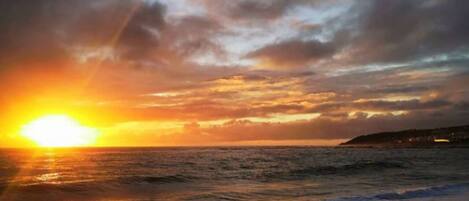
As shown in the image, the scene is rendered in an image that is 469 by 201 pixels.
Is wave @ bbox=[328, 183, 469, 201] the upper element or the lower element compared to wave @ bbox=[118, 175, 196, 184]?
lower

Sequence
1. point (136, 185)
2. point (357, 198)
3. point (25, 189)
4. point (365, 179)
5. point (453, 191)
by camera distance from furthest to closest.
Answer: point (365, 179)
point (136, 185)
point (25, 189)
point (453, 191)
point (357, 198)

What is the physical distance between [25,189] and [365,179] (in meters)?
25.8

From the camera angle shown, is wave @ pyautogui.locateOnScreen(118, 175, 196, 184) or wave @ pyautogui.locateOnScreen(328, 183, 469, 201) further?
wave @ pyautogui.locateOnScreen(118, 175, 196, 184)

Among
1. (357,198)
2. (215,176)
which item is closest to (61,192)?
(215,176)

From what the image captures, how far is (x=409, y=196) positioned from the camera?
993 inches

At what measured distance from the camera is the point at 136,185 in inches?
1377

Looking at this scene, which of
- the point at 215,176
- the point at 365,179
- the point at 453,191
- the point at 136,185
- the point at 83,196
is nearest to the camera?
the point at 453,191

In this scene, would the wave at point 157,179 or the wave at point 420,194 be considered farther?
the wave at point 157,179

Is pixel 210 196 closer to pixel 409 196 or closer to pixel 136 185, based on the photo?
pixel 136 185

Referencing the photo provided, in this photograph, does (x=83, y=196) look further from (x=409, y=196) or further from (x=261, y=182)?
(x=409, y=196)

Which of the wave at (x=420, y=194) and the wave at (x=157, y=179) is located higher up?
the wave at (x=157, y=179)

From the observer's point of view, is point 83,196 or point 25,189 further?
point 25,189

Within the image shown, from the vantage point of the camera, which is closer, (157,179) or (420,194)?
(420,194)

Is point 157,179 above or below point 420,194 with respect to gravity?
above
